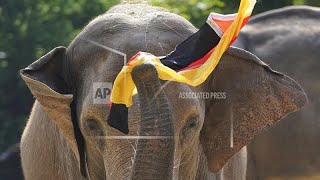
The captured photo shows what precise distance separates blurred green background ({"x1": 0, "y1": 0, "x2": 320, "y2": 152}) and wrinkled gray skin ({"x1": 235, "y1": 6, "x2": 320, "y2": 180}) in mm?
2404

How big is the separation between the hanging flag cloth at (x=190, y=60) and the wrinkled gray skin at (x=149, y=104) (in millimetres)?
76

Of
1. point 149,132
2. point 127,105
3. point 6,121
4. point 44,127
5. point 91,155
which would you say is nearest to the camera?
point 149,132

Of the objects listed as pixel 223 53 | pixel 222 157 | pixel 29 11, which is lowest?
pixel 222 157

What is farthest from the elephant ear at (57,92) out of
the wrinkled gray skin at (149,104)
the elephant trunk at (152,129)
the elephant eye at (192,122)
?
the elephant trunk at (152,129)

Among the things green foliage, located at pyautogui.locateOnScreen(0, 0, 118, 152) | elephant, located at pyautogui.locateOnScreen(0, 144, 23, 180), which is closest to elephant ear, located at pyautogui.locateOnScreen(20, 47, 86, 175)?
green foliage, located at pyautogui.locateOnScreen(0, 0, 118, 152)

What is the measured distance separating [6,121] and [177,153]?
8.18 meters

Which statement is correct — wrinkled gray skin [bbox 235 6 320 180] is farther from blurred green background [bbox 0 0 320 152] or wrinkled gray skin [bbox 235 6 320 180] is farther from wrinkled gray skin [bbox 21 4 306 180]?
wrinkled gray skin [bbox 21 4 306 180]

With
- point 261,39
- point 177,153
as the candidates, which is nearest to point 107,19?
point 177,153

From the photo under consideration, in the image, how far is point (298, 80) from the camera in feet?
37.9

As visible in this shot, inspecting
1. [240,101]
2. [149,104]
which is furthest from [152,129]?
[240,101]

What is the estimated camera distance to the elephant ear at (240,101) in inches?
295

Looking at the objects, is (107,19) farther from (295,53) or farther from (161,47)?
(295,53)

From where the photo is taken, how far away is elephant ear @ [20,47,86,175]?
7.15 metres

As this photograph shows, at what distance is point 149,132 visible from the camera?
6.22m
